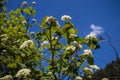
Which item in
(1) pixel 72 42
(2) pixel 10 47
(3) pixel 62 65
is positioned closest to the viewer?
(1) pixel 72 42

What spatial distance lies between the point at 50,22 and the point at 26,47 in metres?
0.63

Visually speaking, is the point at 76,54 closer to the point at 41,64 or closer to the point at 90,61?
the point at 90,61

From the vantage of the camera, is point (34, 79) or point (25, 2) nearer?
point (34, 79)

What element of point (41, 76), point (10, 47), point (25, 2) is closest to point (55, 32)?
point (41, 76)

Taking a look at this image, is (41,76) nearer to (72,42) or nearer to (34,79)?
(34,79)

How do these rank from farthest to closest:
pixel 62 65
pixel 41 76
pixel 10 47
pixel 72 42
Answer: pixel 10 47 < pixel 41 76 < pixel 62 65 < pixel 72 42

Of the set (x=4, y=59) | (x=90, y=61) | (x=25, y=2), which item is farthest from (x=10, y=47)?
(x=25, y=2)

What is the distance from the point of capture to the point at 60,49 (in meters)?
4.52

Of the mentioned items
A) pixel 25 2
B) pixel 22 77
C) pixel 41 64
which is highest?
pixel 25 2

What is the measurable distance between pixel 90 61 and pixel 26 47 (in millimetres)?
1023

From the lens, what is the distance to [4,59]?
229 inches

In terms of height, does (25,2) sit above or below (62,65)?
above

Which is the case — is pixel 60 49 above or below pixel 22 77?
above

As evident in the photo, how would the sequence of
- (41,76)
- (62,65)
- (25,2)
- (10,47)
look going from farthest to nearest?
1. (25,2)
2. (10,47)
3. (41,76)
4. (62,65)
